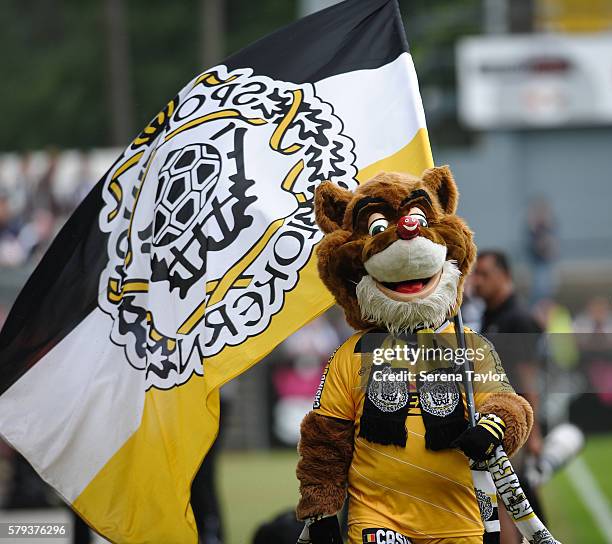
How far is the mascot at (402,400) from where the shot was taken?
487cm

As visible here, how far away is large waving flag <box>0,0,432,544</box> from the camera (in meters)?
5.60

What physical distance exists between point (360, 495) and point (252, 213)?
143 centimetres

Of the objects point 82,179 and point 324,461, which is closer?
point 324,461

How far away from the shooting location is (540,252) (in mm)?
21969

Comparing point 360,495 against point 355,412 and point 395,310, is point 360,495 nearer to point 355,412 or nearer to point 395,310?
point 355,412

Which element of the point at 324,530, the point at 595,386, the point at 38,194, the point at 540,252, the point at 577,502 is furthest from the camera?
the point at 540,252

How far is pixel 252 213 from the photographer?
5.84 meters

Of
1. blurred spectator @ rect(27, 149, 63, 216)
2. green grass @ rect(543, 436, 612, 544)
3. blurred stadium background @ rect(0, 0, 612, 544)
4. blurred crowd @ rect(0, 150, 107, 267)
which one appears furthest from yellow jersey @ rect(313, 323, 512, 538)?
blurred spectator @ rect(27, 149, 63, 216)

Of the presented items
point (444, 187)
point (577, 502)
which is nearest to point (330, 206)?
point (444, 187)

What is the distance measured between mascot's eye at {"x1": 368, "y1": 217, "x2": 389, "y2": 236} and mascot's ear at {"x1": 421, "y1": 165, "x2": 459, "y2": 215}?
0.90ft

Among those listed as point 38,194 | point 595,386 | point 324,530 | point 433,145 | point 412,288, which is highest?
point 433,145

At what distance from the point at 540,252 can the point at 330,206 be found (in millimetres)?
17179

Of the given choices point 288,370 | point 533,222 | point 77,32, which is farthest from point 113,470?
point 77,32

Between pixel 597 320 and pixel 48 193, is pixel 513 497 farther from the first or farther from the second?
pixel 48 193
